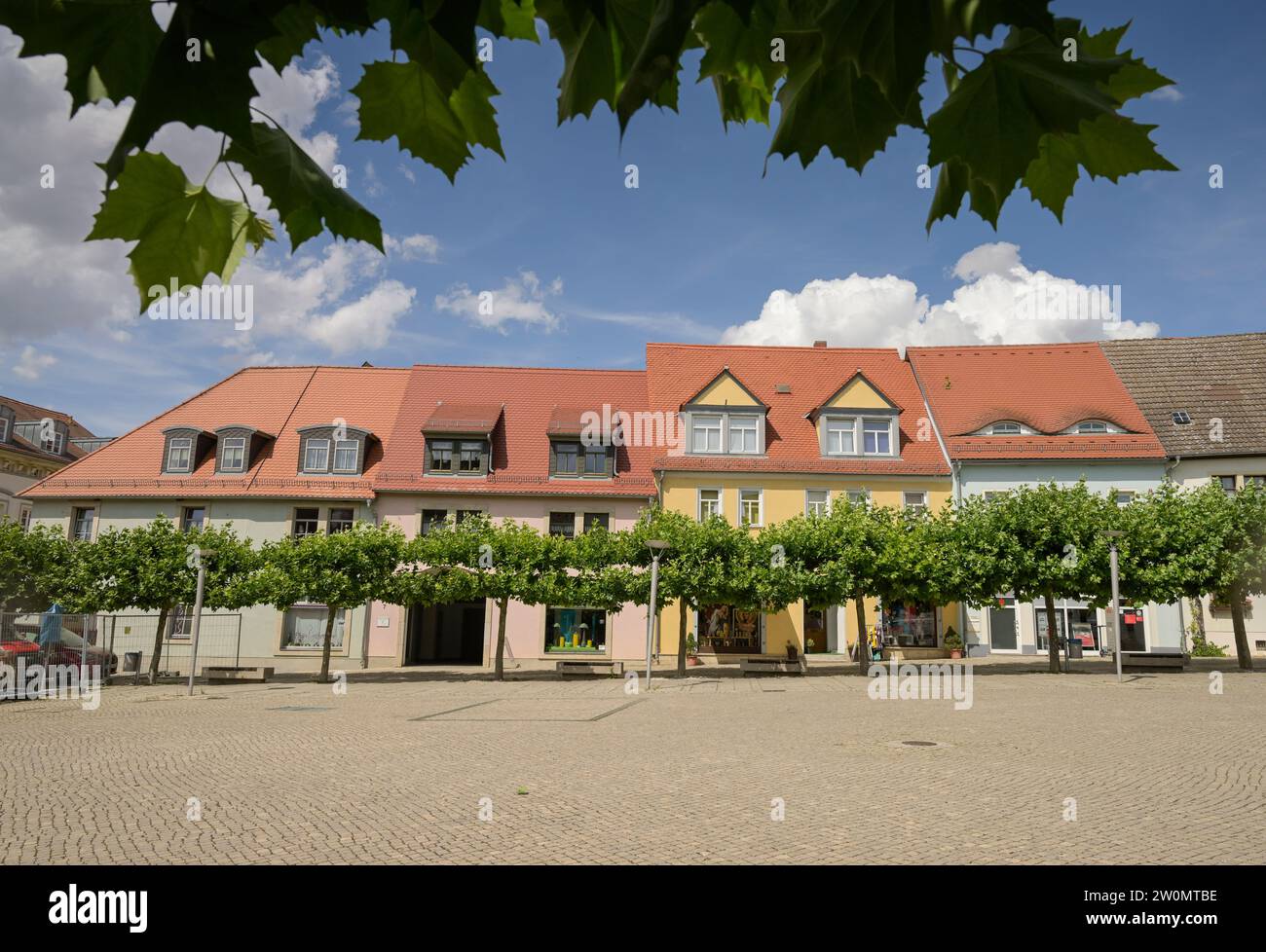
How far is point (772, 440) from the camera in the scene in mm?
37594

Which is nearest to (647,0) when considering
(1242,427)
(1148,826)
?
(1148,826)

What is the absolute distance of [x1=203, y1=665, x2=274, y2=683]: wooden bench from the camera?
1139 inches

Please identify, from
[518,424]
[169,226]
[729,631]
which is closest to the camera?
[169,226]

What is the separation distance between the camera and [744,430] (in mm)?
37000

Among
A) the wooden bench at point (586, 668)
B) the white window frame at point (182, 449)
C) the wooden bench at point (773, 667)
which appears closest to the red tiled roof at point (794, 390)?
the wooden bench at point (586, 668)

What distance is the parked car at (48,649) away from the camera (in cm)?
2270

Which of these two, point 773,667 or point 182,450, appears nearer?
point 773,667

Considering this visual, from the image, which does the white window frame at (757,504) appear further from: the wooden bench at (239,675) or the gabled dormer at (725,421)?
the wooden bench at (239,675)

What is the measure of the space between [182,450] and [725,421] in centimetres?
2298

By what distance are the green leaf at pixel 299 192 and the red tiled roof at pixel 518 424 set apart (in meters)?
33.8

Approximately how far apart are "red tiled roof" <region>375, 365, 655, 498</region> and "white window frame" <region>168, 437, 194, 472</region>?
319 inches

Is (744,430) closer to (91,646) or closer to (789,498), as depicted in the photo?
(789,498)

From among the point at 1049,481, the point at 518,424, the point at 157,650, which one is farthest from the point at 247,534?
the point at 1049,481
